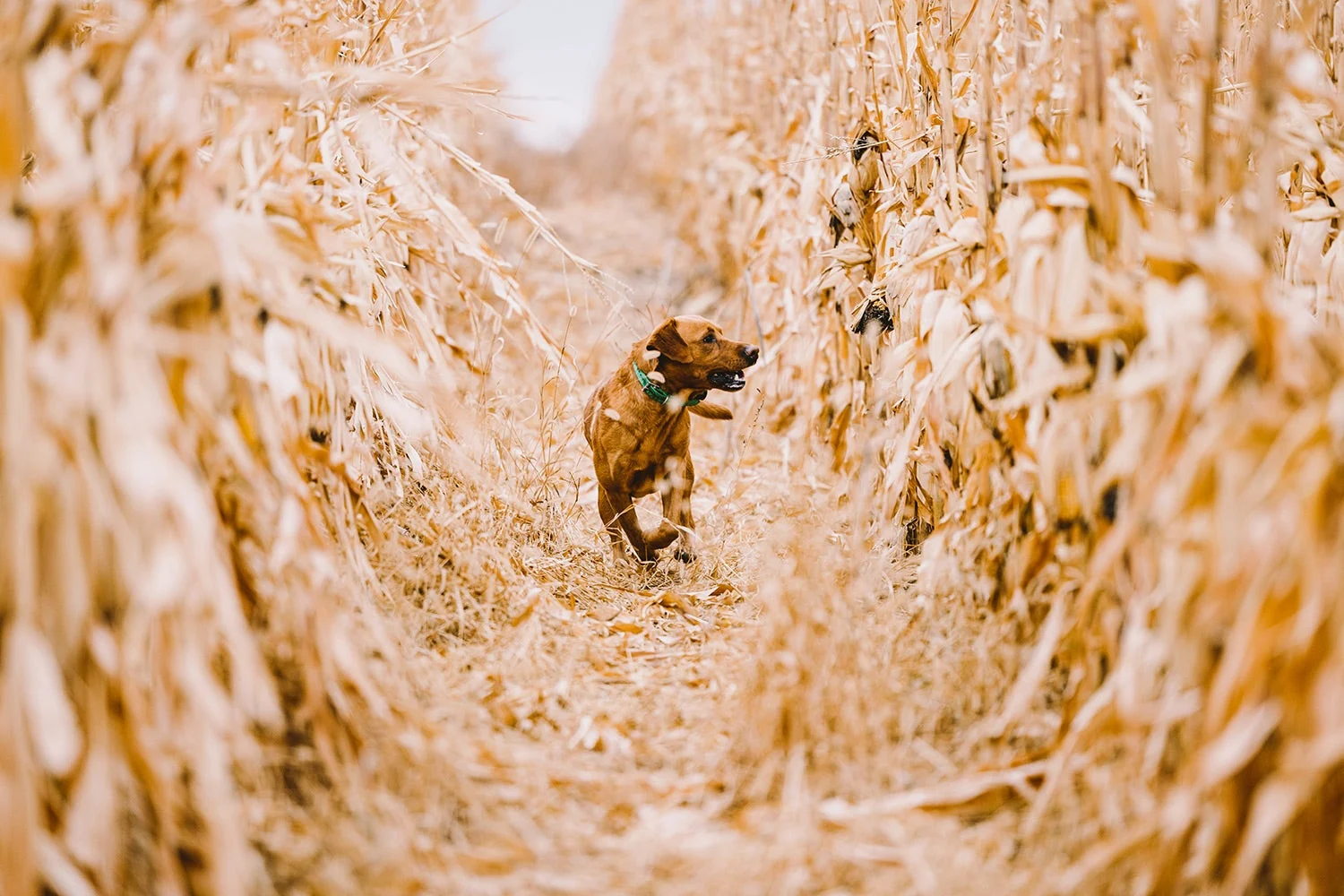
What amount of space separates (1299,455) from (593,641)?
6.00 ft

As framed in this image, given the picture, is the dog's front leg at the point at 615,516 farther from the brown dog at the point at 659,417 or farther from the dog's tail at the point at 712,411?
the dog's tail at the point at 712,411

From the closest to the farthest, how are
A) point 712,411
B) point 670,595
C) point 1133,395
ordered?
point 1133,395 < point 670,595 < point 712,411

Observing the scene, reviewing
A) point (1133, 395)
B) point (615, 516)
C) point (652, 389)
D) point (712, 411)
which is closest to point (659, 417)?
point (652, 389)

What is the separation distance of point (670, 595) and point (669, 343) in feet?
2.65

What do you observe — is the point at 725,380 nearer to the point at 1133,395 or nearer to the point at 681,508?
the point at 681,508

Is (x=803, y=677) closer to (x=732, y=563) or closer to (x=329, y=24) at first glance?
(x=732, y=563)

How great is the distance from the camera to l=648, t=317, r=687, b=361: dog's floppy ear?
331cm

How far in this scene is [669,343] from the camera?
3314mm

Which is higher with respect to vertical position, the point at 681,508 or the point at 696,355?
the point at 696,355

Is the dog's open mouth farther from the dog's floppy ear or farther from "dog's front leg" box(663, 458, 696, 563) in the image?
"dog's front leg" box(663, 458, 696, 563)

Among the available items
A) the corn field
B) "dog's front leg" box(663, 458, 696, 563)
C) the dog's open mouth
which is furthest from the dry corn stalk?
"dog's front leg" box(663, 458, 696, 563)

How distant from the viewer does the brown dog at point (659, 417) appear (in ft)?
10.9

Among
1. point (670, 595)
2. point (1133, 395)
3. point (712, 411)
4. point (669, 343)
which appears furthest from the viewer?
point (712, 411)

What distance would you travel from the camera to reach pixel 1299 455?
142 cm
